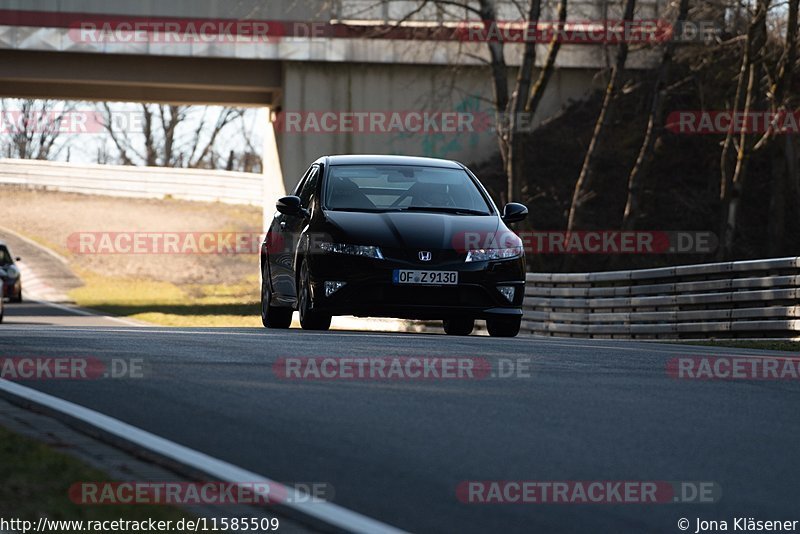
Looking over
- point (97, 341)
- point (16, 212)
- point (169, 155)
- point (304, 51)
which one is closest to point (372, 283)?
point (97, 341)

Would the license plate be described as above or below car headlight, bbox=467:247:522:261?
below

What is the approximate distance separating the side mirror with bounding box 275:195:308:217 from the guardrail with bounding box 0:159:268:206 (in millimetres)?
48782

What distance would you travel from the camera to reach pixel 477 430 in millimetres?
7008

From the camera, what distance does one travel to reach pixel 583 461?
6.30 m

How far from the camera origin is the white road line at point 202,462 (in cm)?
513

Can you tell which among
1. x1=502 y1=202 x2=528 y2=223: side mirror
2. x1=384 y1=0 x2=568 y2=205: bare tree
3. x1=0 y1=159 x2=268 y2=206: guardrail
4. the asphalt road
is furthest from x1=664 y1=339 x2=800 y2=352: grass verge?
x1=0 y1=159 x2=268 y2=206: guardrail

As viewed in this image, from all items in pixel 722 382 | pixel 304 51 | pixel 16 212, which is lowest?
pixel 16 212

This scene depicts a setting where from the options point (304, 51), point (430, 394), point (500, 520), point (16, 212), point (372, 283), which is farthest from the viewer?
point (16, 212)

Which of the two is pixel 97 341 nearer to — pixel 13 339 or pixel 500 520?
pixel 13 339

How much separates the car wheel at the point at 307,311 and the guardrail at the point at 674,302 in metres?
5.59

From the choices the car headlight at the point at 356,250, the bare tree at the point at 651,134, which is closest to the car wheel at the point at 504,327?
the car headlight at the point at 356,250

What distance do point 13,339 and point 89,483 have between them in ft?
21.7

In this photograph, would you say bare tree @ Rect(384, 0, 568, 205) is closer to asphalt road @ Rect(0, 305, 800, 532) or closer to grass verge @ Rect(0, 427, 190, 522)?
asphalt road @ Rect(0, 305, 800, 532)

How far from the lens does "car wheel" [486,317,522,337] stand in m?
14.1
